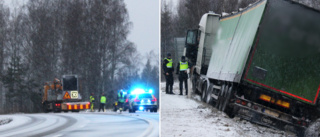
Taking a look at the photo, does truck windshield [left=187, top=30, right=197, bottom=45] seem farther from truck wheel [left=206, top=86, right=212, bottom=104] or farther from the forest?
the forest

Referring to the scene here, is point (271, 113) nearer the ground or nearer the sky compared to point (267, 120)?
nearer the sky

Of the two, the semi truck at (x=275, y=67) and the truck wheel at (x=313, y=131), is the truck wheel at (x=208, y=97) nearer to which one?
the semi truck at (x=275, y=67)

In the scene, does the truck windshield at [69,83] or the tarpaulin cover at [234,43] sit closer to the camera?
the tarpaulin cover at [234,43]

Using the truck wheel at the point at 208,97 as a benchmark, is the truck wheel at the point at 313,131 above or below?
below

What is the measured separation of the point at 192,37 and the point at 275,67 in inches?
362

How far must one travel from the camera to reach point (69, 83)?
28.6m

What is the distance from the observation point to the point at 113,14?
135ft

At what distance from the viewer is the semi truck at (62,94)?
27633 millimetres

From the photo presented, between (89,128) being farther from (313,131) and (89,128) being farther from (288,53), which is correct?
(313,131)

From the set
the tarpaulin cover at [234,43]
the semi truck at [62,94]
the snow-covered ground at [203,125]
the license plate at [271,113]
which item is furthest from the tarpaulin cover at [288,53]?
the semi truck at [62,94]

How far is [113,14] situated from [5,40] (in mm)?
9030

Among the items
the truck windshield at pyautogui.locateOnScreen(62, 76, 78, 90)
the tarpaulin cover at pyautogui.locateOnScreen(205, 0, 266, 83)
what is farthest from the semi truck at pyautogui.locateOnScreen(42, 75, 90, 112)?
the tarpaulin cover at pyautogui.locateOnScreen(205, 0, 266, 83)

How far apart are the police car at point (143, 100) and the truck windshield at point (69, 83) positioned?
862 cm

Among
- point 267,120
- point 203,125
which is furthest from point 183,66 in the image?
point 203,125
